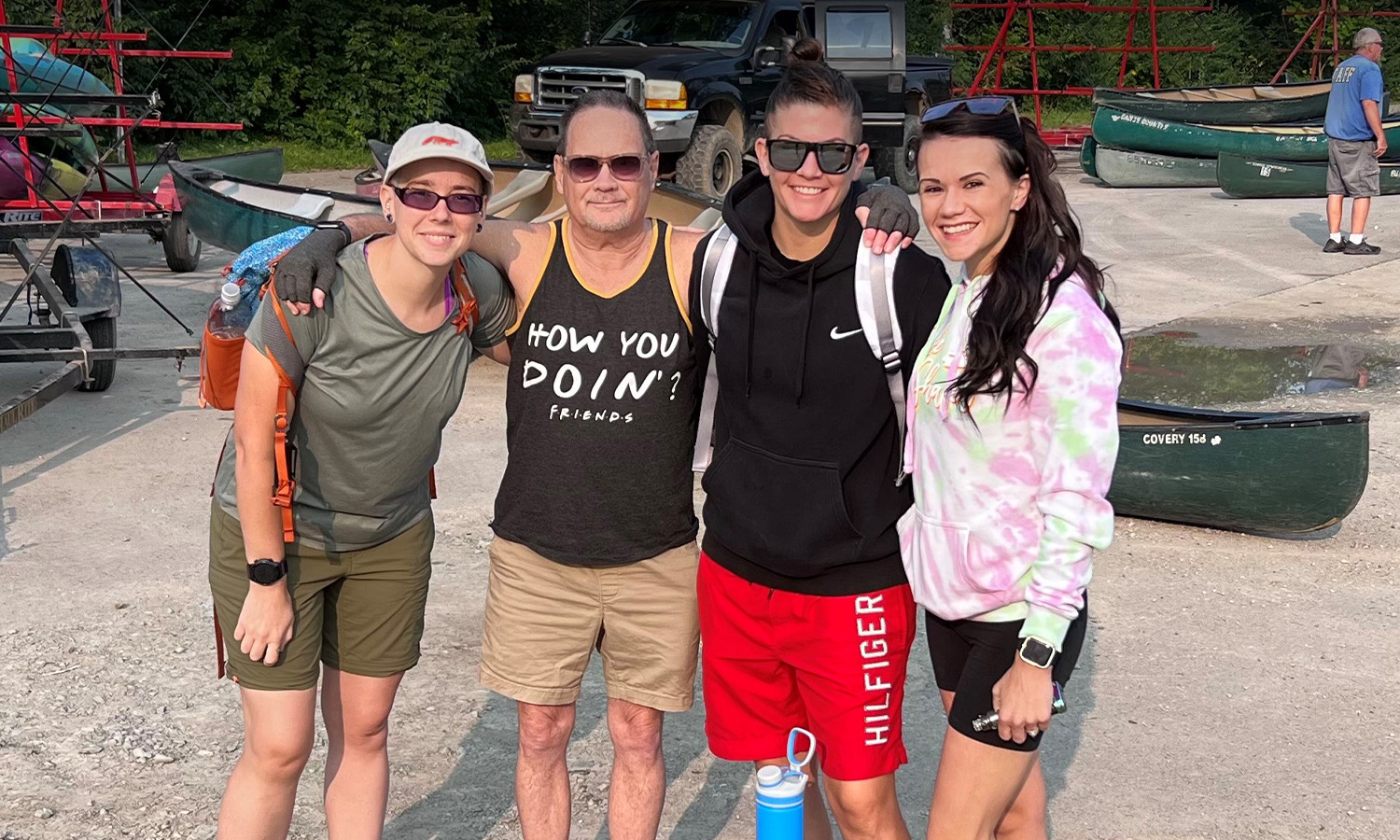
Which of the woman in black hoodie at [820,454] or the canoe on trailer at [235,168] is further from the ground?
the woman in black hoodie at [820,454]

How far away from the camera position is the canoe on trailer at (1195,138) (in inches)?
744

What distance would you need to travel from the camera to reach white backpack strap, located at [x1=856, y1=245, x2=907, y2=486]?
2885 millimetres

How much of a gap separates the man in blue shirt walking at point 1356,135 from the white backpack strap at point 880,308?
11984 millimetres

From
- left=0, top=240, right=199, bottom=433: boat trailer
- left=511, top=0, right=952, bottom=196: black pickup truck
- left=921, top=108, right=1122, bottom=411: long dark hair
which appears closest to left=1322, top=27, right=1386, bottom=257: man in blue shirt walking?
left=511, top=0, right=952, bottom=196: black pickup truck

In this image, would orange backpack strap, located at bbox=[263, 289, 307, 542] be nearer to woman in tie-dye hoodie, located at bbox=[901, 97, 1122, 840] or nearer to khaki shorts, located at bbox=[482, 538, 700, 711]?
khaki shorts, located at bbox=[482, 538, 700, 711]

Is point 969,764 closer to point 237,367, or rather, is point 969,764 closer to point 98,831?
point 237,367

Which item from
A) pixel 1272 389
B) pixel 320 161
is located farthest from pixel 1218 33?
pixel 1272 389

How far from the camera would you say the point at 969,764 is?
2650 millimetres

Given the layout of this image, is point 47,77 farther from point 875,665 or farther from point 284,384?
point 875,665

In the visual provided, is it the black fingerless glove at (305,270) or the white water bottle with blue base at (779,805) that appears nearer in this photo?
the white water bottle with blue base at (779,805)

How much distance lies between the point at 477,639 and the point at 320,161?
1856 centimetres

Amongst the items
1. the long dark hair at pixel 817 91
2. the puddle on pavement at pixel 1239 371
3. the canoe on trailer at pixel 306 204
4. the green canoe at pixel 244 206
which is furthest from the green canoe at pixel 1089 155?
the long dark hair at pixel 817 91

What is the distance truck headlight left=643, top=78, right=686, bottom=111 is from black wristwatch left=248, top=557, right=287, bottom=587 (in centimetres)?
1231

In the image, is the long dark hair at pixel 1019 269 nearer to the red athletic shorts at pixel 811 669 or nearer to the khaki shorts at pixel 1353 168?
the red athletic shorts at pixel 811 669
